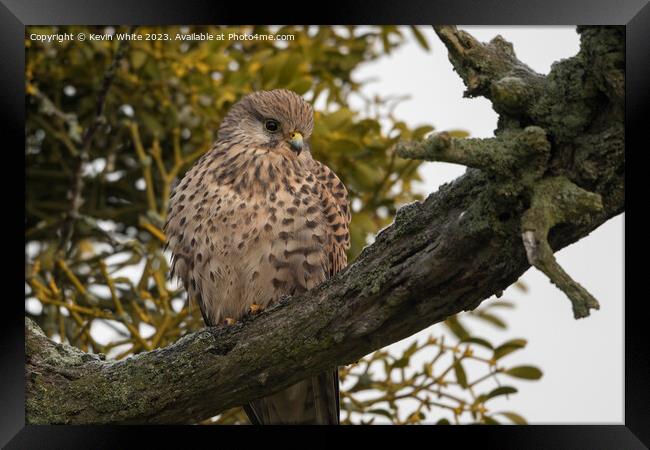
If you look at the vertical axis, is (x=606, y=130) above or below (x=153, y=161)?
below

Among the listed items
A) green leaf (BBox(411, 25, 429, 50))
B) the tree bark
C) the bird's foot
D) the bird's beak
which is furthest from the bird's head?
the tree bark

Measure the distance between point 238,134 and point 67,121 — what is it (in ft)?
1.99

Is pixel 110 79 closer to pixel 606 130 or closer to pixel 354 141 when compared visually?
pixel 354 141

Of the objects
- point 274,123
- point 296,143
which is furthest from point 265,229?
point 274,123

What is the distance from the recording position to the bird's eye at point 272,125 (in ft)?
9.08

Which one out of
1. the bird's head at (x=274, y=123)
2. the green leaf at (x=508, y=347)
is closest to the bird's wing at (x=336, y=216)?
the bird's head at (x=274, y=123)

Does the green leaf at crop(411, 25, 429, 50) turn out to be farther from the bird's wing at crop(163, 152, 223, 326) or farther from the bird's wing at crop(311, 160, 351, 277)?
the bird's wing at crop(163, 152, 223, 326)

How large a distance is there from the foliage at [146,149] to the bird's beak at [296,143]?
0.27 metres

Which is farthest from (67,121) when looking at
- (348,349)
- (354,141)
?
(348,349)

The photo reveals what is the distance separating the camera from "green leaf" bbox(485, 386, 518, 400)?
8.75 ft

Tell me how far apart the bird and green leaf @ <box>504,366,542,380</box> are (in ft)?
1.82
